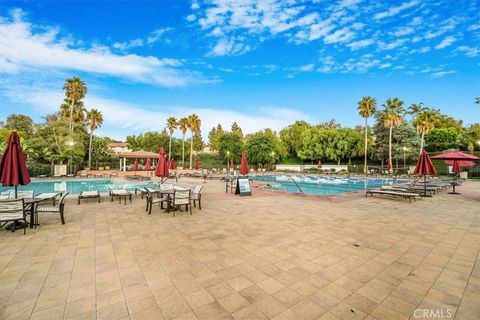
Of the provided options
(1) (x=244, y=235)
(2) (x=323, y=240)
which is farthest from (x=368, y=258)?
(1) (x=244, y=235)

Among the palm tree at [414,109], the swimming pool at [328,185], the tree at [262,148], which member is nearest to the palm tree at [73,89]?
the tree at [262,148]

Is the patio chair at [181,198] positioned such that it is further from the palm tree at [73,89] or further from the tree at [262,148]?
the tree at [262,148]

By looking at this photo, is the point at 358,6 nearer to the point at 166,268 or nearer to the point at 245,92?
the point at 166,268

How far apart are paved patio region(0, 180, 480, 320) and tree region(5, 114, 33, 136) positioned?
176 ft

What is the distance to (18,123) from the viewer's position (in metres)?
44.6

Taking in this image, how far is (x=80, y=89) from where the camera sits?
29469 mm

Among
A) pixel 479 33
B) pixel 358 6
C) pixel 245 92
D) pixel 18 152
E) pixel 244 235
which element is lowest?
pixel 244 235

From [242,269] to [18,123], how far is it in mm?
61334

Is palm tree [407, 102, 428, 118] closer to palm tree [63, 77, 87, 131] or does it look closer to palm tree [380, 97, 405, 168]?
palm tree [380, 97, 405, 168]

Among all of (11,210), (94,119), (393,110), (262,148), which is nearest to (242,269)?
(11,210)

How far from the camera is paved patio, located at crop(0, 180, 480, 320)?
2.63 metres

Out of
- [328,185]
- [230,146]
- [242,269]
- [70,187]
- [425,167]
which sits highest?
[230,146]

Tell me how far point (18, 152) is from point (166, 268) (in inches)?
223

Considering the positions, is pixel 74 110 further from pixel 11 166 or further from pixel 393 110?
pixel 393 110
